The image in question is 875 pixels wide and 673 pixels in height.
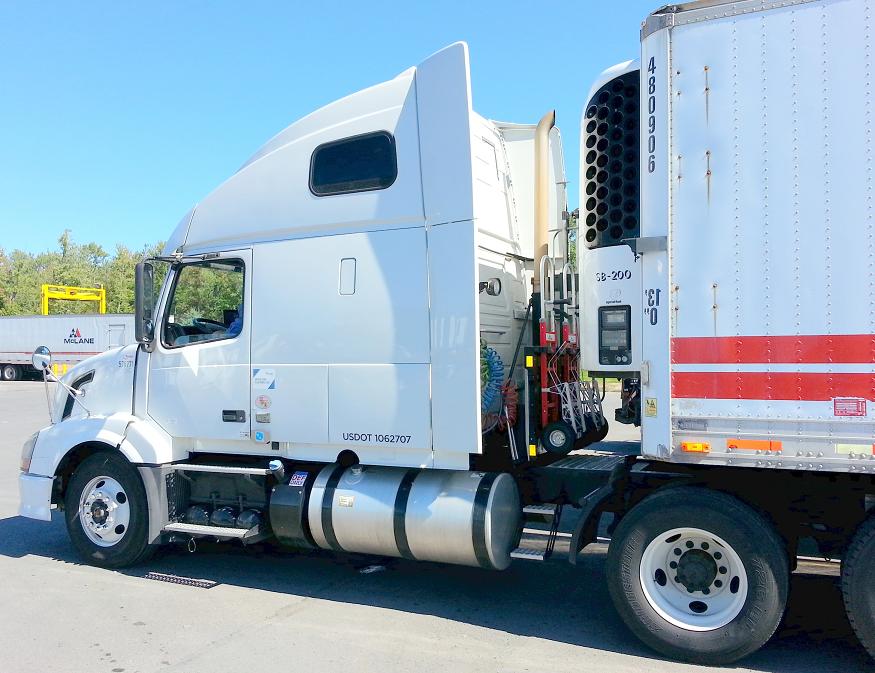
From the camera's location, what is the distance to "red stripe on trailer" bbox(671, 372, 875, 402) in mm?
3764

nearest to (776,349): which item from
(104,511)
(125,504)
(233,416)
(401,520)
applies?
(401,520)

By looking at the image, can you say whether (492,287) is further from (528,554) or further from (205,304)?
(205,304)

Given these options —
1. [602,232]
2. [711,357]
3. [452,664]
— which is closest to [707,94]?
[602,232]

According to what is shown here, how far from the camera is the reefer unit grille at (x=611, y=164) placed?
4.71 meters

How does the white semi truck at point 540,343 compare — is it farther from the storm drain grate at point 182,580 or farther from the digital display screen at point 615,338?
the storm drain grate at point 182,580

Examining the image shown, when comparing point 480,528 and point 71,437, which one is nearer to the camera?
point 480,528

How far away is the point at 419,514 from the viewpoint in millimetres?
5160

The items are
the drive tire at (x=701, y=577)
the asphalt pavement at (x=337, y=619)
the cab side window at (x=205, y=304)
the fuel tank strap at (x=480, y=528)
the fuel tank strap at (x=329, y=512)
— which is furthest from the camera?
the cab side window at (x=205, y=304)

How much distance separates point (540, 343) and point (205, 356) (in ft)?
9.14

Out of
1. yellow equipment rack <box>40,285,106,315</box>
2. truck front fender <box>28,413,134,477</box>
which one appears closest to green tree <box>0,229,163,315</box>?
yellow equipment rack <box>40,285,106,315</box>

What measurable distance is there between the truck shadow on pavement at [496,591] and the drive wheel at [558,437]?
1160mm

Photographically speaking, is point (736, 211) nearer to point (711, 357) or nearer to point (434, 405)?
point (711, 357)

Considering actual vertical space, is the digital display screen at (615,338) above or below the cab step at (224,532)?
above

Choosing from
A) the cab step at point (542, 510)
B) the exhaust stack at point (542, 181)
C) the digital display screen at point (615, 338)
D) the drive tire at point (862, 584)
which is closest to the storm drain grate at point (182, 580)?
the cab step at point (542, 510)
